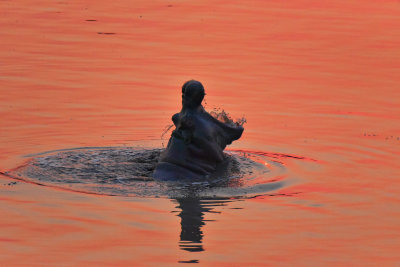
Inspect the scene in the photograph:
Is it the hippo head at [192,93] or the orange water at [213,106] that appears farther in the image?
the hippo head at [192,93]

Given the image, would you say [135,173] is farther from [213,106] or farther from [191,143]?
[213,106]

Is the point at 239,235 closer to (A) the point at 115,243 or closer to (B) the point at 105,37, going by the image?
(A) the point at 115,243

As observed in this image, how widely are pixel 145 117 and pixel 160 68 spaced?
4.05 meters

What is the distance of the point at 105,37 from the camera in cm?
2681

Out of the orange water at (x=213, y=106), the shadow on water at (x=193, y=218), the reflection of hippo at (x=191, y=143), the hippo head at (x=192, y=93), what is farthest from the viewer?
the reflection of hippo at (x=191, y=143)

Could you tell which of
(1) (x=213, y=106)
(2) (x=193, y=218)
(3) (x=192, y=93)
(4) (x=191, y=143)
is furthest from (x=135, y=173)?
(1) (x=213, y=106)

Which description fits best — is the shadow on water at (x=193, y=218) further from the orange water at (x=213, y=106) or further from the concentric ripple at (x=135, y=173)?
the concentric ripple at (x=135, y=173)

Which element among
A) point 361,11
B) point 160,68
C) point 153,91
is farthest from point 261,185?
point 361,11

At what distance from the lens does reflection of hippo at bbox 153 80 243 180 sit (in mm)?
14875

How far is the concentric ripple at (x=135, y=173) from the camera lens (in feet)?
48.5

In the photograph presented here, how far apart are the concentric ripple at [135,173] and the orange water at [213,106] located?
0.33 m

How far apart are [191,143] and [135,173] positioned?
1116 mm

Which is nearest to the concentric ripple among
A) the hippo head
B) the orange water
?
the orange water

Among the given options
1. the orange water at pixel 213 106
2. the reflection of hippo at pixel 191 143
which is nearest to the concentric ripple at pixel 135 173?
the reflection of hippo at pixel 191 143
